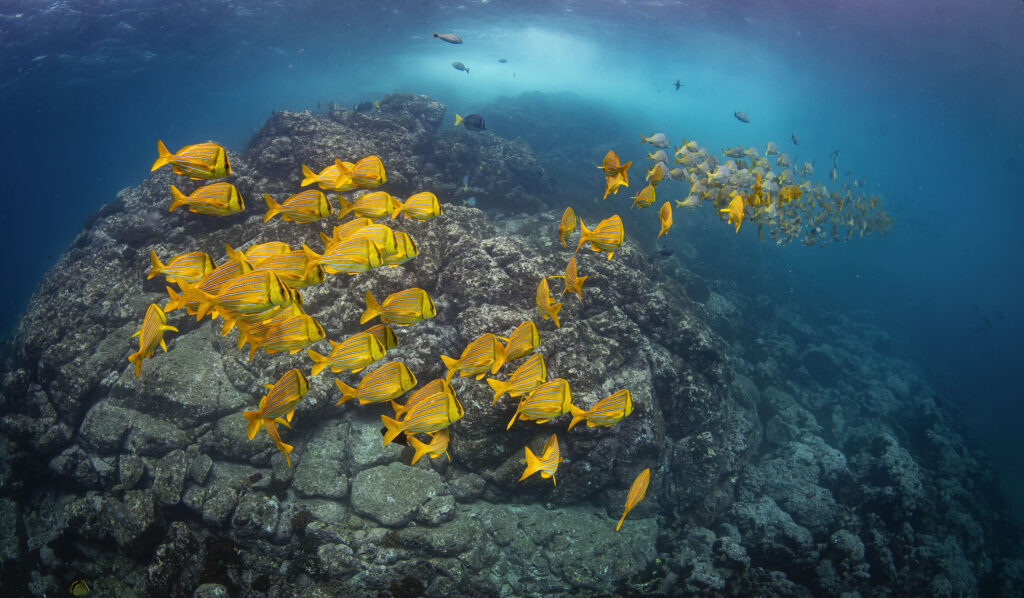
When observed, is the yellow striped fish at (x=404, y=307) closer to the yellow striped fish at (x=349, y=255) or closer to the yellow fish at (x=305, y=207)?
the yellow striped fish at (x=349, y=255)

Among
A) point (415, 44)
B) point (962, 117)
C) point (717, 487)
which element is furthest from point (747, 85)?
point (717, 487)

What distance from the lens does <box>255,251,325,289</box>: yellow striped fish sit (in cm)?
315

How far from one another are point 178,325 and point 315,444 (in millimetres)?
3886

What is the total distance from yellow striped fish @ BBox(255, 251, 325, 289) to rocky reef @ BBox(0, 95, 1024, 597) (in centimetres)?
337

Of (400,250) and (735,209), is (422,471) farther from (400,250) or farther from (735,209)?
(735,209)

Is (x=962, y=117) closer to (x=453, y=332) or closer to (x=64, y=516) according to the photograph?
(x=453, y=332)

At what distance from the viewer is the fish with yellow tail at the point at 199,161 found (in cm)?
305

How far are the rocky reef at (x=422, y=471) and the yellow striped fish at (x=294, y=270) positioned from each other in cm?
337

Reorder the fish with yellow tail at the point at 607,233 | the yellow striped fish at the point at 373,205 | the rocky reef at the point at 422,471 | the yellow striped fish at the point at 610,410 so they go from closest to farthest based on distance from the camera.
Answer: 1. the yellow striped fish at the point at 610,410
2. the yellow striped fish at the point at 373,205
3. the fish with yellow tail at the point at 607,233
4. the rocky reef at the point at 422,471

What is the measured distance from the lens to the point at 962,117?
38.4 meters

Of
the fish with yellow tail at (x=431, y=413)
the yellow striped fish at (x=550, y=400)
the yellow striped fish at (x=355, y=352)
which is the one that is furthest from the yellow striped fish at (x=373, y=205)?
the yellow striped fish at (x=550, y=400)

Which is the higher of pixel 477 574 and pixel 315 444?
pixel 315 444

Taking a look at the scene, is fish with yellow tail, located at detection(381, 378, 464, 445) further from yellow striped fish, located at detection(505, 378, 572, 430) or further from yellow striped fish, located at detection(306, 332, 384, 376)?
yellow striped fish, located at detection(505, 378, 572, 430)

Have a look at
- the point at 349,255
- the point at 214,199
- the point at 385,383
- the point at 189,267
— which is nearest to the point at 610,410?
the point at 385,383
